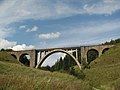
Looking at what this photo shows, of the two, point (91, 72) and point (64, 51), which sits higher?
point (64, 51)

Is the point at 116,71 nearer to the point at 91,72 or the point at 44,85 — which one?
the point at 91,72

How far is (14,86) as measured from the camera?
824cm

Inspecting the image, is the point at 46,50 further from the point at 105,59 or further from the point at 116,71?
the point at 116,71

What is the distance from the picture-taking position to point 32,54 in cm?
11850

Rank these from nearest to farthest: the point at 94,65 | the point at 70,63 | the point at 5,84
A: the point at 5,84 → the point at 94,65 → the point at 70,63

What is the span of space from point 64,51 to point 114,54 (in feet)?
66.1

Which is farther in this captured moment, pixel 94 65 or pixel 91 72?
pixel 94 65

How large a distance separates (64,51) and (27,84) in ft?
340

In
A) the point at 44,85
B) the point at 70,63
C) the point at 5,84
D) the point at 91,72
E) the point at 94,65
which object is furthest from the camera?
the point at 70,63

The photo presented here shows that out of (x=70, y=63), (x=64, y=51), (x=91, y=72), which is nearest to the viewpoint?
(x=91, y=72)

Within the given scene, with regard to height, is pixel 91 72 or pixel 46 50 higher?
pixel 46 50

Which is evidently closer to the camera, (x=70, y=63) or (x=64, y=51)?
(x=64, y=51)

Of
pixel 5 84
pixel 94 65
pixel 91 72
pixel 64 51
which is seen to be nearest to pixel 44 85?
pixel 5 84

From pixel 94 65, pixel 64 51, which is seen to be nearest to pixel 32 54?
pixel 64 51
